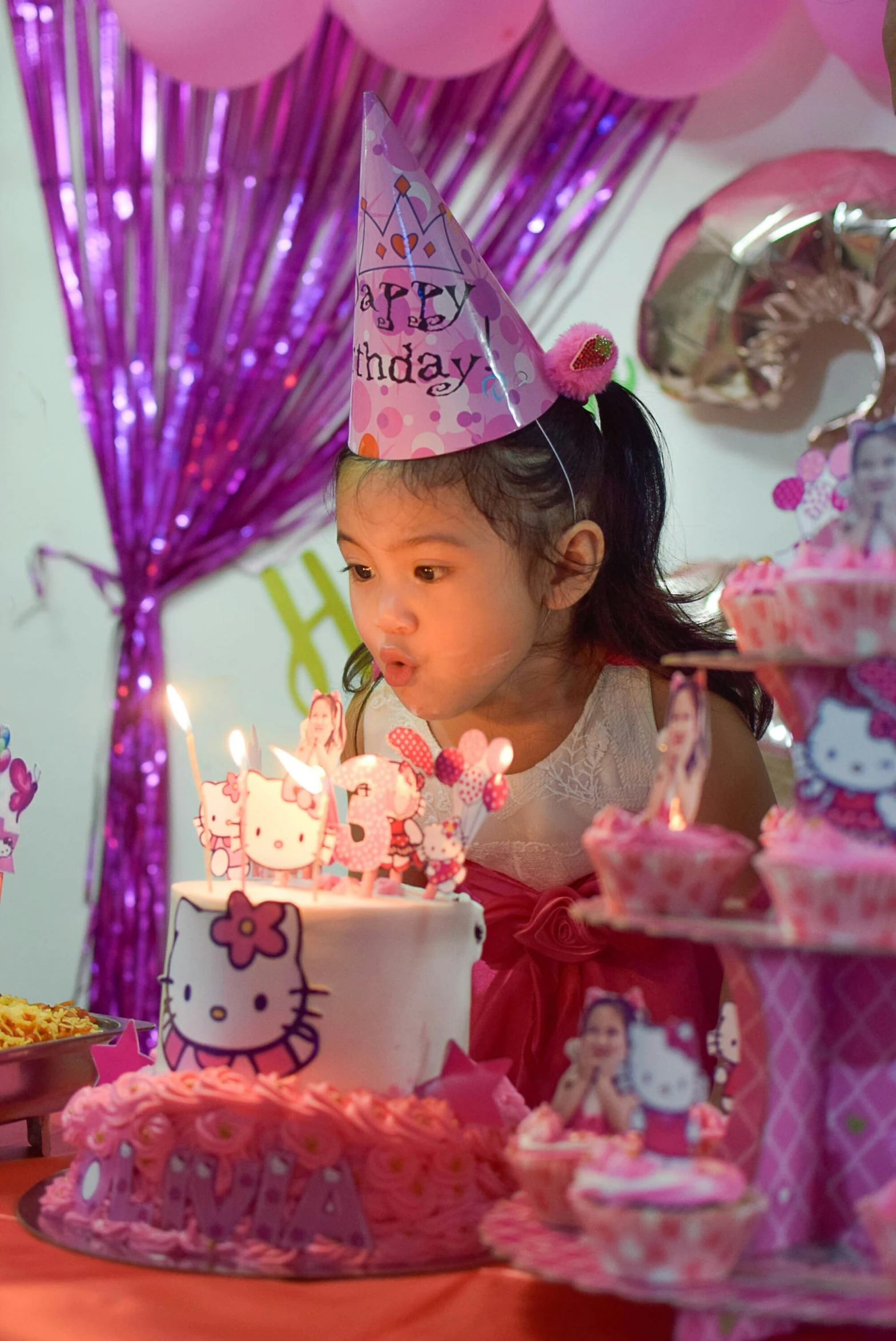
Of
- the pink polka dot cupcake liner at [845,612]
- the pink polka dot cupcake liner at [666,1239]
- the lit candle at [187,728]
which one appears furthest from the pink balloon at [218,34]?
the pink polka dot cupcake liner at [666,1239]

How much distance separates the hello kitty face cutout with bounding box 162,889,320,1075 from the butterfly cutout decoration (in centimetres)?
46

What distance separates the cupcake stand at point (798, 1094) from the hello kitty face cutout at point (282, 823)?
30 centimetres

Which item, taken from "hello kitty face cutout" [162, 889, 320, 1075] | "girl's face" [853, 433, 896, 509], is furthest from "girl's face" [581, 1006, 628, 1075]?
"girl's face" [853, 433, 896, 509]

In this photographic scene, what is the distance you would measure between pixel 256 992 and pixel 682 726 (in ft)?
1.25

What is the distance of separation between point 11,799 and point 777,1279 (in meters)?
0.93

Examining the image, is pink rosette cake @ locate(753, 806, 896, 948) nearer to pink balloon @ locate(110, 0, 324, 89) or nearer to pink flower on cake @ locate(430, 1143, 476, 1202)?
pink flower on cake @ locate(430, 1143, 476, 1202)

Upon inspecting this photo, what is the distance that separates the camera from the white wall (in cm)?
314

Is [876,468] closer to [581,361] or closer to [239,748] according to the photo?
[239,748]

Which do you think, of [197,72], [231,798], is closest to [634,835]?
[231,798]

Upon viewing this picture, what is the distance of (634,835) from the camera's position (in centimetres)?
88

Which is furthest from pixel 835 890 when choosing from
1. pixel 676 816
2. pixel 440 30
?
pixel 440 30

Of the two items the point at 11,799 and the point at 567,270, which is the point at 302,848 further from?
the point at 567,270

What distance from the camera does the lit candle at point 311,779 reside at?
1.13 meters

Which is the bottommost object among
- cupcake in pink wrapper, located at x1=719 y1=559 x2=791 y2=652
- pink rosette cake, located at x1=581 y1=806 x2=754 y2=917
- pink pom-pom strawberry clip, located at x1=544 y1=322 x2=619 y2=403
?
pink rosette cake, located at x1=581 y1=806 x2=754 y2=917
